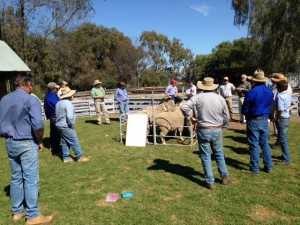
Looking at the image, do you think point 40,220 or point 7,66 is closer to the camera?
point 40,220

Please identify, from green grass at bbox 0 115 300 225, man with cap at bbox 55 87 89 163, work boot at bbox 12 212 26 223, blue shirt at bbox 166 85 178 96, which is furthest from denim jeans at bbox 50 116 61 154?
blue shirt at bbox 166 85 178 96

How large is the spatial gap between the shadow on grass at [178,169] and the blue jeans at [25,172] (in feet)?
10.2

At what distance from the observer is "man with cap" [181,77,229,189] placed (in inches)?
212

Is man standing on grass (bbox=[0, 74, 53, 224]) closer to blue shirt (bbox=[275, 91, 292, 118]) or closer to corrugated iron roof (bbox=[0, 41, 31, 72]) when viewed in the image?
blue shirt (bbox=[275, 91, 292, 118])

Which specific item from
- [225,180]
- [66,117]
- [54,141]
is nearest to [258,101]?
[225,180]

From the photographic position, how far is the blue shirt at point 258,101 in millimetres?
5945

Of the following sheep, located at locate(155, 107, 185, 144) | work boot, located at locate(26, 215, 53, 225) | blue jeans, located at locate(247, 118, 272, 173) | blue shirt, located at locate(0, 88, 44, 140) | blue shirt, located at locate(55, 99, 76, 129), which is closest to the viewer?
blue shirt, located at locate(0, 88, 44, 140)

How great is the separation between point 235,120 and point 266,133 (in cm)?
741

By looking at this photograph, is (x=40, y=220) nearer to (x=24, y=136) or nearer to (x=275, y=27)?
(x=24, y=136)

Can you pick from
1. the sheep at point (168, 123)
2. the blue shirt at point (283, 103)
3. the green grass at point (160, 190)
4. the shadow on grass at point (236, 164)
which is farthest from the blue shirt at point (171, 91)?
the blue shirt at point (283, 103)

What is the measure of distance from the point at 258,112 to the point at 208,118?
1281 mm

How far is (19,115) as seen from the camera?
4258 millimetres

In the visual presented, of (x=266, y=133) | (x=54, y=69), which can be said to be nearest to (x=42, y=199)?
(x=266, y=133)

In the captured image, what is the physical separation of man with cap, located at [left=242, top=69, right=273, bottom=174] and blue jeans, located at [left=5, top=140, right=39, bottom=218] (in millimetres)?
4171
